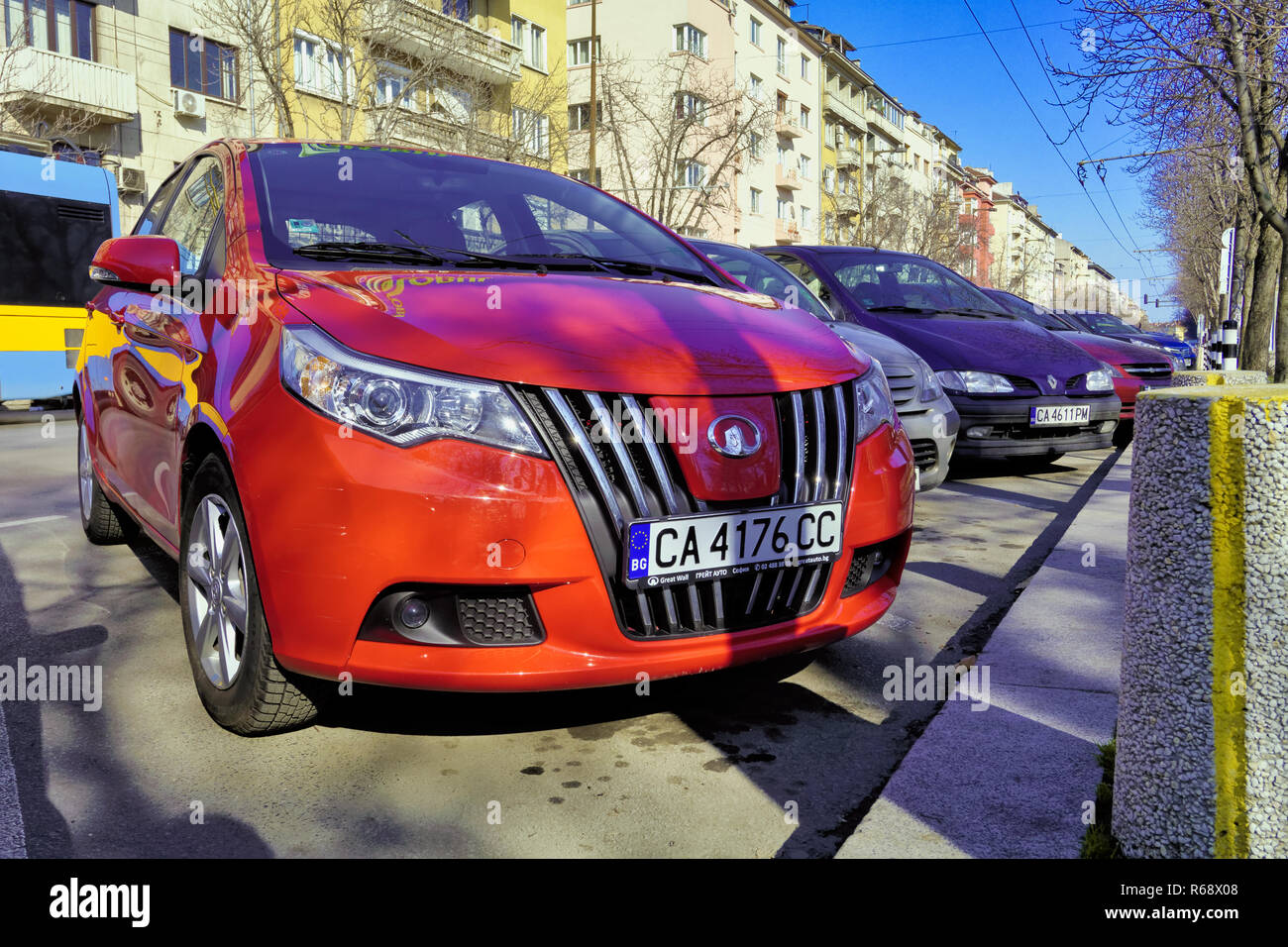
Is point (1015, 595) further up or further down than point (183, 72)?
further down

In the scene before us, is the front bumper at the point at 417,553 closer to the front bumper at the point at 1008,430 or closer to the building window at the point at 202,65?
the front bumper at the point at 1008,430

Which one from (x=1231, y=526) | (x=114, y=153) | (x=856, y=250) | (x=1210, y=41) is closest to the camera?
(x=1231, y=526)

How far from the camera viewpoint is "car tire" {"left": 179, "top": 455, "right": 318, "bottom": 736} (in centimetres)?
256

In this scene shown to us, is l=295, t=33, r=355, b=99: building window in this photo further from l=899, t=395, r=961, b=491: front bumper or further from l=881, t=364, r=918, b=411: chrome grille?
l=899, t=395, r=961, b=491: front bumper

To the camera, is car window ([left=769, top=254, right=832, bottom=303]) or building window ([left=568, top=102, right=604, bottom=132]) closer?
car window ([left=769, top=254, right=832, bottom=303])

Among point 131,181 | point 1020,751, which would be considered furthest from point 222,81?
point 1020,751

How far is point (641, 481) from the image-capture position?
239 centimetres

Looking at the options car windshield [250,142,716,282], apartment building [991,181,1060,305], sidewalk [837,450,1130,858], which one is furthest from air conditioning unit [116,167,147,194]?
apartment building [991,181,1060,305]

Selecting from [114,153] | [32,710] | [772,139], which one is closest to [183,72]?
[114,153]

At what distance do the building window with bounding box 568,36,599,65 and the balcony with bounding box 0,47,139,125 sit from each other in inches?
906

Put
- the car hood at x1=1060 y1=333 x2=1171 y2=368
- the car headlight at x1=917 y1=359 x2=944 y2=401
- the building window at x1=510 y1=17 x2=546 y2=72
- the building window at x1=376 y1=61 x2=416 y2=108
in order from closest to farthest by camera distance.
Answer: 1. the car headlight at x1=917 y1=359 x2=944 y2=401
2. the car hood at x1=1060 y1=333 x2=1171 y2=368
3. the building window at x1=376 y1=61 x2=416 y2=108
4. the building window at x1=510 y1=17 x2=546 y2=72

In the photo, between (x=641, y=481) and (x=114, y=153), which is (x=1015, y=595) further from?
(x=114, y=153)

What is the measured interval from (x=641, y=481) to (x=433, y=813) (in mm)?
866

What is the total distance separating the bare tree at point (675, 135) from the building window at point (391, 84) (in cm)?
496
